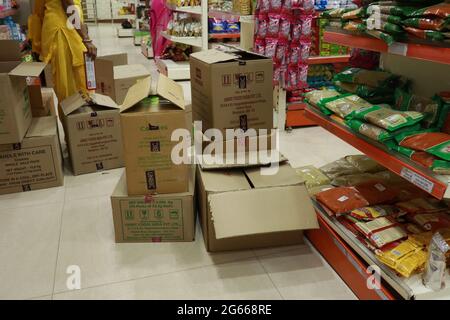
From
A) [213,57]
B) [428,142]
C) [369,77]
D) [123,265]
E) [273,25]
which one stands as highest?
[273,25]

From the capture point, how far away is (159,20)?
22.3 feet

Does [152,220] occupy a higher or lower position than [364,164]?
lower

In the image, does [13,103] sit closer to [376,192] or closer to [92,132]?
[92,132]

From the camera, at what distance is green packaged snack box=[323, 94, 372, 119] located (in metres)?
1.87

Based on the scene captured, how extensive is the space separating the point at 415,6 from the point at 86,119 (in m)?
2.13

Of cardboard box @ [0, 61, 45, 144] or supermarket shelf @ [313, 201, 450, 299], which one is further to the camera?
cardboard box @ [0, 61, 45, 144]

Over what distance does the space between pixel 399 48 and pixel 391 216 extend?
75 centimetres

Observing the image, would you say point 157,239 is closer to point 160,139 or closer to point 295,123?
point 160,139

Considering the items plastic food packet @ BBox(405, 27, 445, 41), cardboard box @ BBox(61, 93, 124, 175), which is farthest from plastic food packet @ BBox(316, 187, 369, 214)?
cardboard box @ BBox(61, 93, 124, 175)

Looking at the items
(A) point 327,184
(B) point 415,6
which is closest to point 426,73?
(B) point 415,6

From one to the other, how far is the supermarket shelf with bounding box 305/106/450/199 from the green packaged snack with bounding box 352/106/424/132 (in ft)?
0.30

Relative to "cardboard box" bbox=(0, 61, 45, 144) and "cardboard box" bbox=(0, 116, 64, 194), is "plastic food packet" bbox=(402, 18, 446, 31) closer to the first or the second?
"cardboard box" bbox=(0, 61, 45, 144)

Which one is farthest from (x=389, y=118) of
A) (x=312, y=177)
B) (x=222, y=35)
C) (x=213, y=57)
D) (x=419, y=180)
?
(x=222, y=35)

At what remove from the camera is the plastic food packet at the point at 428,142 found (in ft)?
4.65
